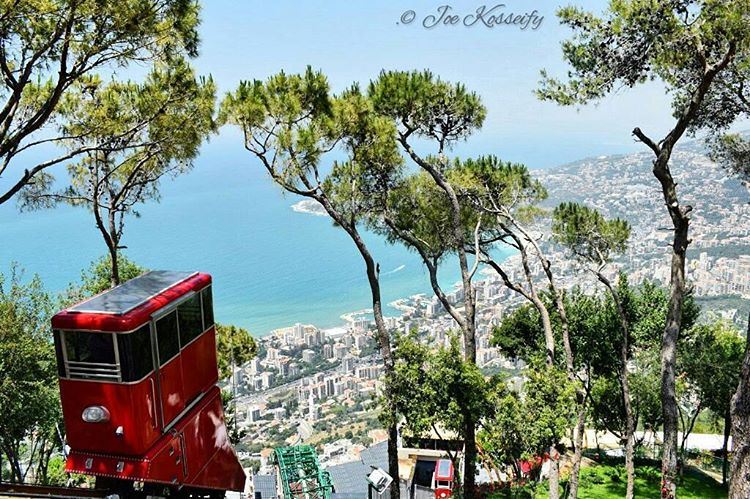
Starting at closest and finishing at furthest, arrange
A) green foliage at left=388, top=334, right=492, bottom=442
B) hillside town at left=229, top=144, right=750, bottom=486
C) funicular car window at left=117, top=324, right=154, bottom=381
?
1. funicular car window at left=117, top=324, right=154, bottom=381
2. green foliage at left=388, top=334, right=492, bottom=442
3. hillside town at left=229, top=144, right=750, bottom=486

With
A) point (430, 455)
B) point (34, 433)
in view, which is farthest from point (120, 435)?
point (430, 455)

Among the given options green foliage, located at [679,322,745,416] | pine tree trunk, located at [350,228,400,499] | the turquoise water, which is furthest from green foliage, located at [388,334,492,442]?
the turquoise water

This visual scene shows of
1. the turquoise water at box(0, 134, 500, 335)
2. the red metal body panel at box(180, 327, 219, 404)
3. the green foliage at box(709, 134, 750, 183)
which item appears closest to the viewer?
the red metal body panel at box(180, 327, 219, 404)

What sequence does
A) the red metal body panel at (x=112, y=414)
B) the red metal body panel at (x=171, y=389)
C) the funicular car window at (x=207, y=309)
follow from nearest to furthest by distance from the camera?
the red metal body panel at (x=112, y=414), the red metal body panel at (x=171, y=389), the funicular car window at (x=207, y=309)

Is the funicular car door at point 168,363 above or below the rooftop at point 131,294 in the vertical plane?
below

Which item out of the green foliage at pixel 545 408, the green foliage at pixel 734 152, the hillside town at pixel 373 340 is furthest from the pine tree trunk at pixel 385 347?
the hillside town at pixel 373 340

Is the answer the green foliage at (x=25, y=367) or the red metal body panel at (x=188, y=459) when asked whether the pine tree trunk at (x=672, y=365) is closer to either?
the red metal body panel at (x=188, y=459)

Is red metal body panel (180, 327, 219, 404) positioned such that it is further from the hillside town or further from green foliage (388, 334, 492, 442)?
the hillside town
